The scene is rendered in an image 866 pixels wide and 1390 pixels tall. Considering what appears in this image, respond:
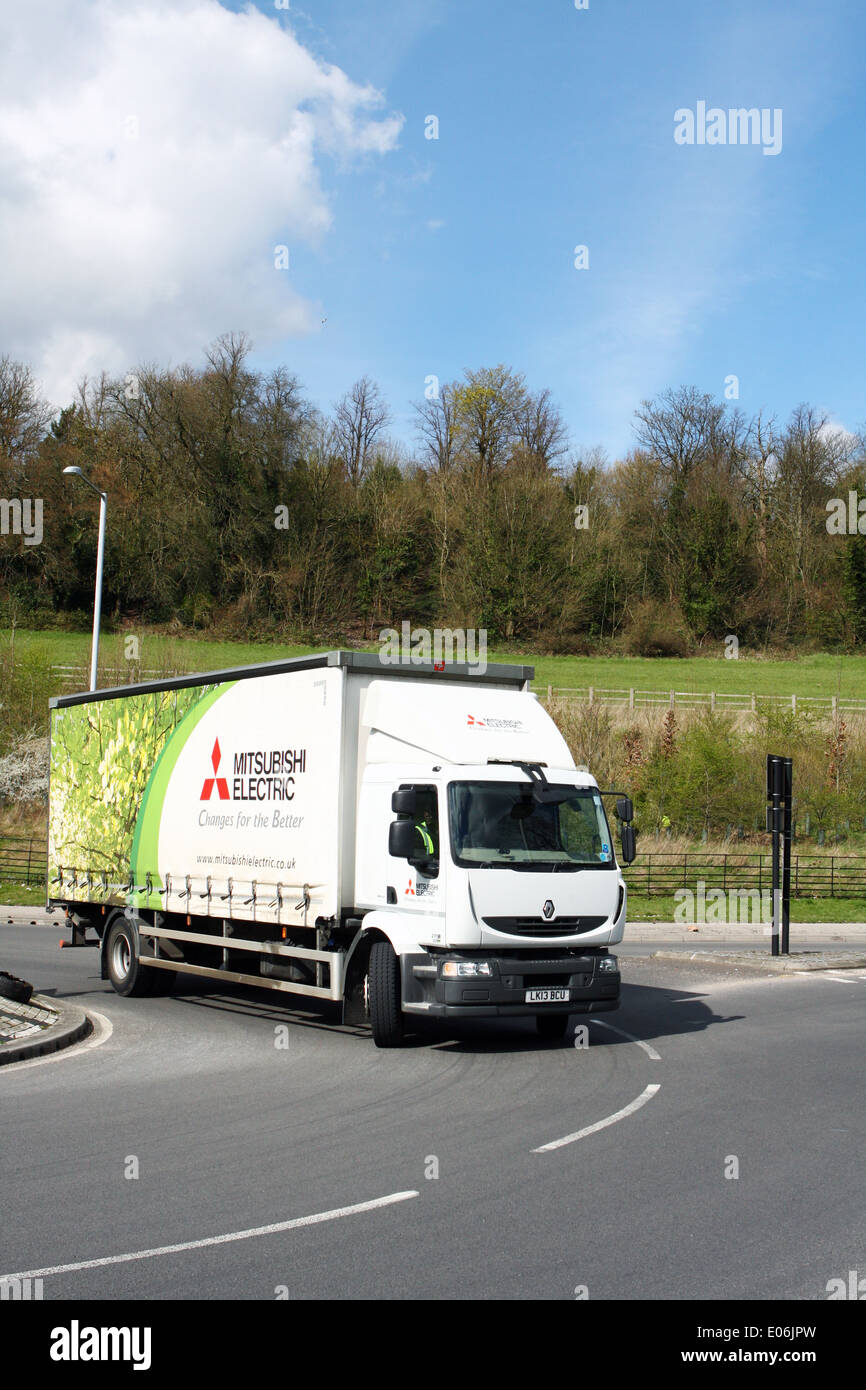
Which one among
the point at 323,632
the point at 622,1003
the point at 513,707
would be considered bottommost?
the point at 622,1003

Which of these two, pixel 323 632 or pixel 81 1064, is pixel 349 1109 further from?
pixel 323 632

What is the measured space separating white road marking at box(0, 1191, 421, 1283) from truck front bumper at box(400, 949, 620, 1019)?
13.1 ft

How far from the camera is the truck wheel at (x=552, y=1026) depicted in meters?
12.5

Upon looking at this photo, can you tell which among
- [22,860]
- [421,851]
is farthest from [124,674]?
[421,851]

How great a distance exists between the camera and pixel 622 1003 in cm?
1509

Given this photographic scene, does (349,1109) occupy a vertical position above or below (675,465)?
below

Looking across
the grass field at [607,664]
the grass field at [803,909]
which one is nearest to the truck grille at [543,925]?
the grass field at [803,909]

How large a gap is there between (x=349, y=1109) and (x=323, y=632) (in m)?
48.9

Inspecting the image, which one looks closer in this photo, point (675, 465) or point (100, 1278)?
point (100, 1278)

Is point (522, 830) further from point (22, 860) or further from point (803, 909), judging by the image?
point (22, 860)

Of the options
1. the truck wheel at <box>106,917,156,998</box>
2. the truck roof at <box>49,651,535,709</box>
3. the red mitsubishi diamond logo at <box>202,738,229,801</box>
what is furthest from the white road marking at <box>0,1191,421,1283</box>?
the truck wheel at <box>106,917,156,998</box>

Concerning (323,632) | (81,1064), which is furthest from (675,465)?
(81,1064)

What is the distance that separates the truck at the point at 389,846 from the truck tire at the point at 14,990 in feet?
6.17

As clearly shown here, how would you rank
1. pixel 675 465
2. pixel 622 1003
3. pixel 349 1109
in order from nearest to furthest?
pixel 349 1109 → pixel 622 1003 → pixel 675 465
